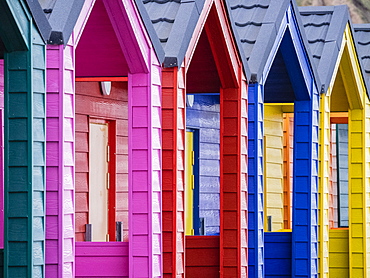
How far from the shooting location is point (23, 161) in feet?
20.2

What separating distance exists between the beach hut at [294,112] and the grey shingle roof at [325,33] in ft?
1.07

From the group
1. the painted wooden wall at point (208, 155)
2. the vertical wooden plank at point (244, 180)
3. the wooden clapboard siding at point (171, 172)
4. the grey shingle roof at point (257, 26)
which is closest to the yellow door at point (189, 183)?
the painted wooden wall at point (208, 155)

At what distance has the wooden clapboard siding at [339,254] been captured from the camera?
12.9 m

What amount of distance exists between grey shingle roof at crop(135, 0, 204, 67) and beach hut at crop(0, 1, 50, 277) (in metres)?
1.85

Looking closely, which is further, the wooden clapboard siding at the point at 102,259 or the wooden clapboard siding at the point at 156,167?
the wooden clapboard siding at the point at 102,259

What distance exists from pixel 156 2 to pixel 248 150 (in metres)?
2.12

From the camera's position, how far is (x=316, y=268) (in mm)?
11250

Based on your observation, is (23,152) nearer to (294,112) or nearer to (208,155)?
(294,112)

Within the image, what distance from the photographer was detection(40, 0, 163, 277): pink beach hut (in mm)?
6422

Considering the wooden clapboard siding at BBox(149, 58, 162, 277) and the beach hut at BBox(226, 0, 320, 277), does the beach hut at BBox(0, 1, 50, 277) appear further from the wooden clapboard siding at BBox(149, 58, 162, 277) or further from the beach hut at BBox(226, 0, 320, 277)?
the beach hut at BBox(226, 0, 320, 277)

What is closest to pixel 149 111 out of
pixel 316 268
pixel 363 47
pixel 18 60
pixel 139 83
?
pixel 139 83

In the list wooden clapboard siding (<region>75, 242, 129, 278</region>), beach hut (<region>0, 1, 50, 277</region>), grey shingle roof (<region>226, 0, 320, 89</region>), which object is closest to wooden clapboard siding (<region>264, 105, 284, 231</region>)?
grey shingle roof (<region>226, 0, 320, 89</region>)

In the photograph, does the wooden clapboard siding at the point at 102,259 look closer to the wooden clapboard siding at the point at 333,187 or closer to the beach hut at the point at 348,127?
the beach hut at the point at 348,127

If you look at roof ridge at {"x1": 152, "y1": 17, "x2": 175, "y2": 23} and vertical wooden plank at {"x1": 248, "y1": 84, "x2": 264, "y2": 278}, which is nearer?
roof ridge at {"x1": 152, "y1": 17, "x2": 175, "y2": 23}
